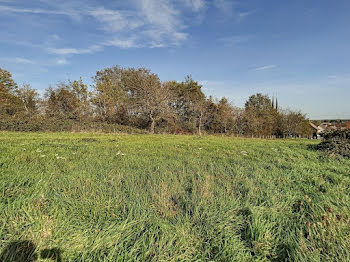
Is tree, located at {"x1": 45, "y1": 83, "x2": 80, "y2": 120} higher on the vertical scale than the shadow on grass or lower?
higher

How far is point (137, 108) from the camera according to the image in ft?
76.3

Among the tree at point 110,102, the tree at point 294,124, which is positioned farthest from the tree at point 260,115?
the tree at point 110,102

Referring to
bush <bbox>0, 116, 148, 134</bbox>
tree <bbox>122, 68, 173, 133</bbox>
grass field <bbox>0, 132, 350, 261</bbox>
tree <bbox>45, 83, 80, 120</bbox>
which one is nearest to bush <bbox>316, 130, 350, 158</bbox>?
grass field <bbox>0, 132, 350, 261</bbox>

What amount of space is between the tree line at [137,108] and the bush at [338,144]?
16.0 metres

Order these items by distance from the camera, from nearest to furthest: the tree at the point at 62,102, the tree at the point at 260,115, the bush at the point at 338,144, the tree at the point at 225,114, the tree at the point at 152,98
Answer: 1. the bush at the point at 338,144
2. the tree at the point at 152,98
3. the tree at the point at 62,102
4. the tree at the point at 225,114
5. the tree at the point at 260,115

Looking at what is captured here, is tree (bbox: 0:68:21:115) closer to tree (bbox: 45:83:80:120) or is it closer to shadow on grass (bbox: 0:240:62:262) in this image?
tree (bbox: 45:83:80:120)

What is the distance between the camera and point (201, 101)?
25.3 m

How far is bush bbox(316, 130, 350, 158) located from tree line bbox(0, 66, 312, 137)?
1604 centimetres

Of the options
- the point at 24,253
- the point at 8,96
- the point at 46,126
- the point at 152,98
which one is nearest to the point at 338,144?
the point at 24,253

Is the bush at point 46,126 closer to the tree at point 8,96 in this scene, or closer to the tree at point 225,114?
the tree at point 8,96

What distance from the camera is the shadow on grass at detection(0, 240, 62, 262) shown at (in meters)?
1.22

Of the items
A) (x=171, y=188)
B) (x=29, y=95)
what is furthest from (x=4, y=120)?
(x=171, y=188)

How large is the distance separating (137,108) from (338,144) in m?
20.5

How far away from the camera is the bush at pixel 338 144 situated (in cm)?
563
